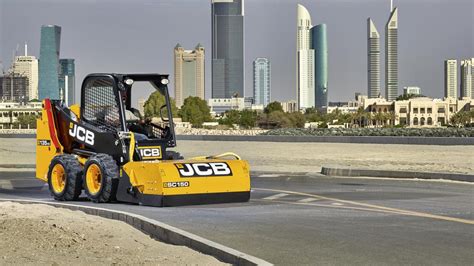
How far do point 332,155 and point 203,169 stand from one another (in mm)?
27982

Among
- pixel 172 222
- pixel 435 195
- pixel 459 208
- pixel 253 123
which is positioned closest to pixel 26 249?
pixel 172 222

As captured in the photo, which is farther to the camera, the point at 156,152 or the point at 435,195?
the point at 435,195

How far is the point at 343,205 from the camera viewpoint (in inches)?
744

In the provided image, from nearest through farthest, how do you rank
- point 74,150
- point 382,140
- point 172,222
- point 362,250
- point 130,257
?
point 130,257, point 362,250, point 172,222, point 74,150, point 382,140

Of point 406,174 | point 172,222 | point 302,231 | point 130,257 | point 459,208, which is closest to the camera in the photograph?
point 130,257

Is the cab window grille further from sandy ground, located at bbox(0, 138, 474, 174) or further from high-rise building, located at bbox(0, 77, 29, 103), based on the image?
high-rise building, located at bbox(0, 77, 29, 103)

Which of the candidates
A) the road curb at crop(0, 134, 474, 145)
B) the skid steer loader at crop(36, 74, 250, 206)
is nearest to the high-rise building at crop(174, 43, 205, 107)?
the road curb at crop(0, 134, 474, 145)

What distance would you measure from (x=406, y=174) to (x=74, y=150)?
12581 mm

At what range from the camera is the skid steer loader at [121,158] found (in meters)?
18.4

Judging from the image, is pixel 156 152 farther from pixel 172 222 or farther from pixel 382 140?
pixel 382 140

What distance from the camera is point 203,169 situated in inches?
733

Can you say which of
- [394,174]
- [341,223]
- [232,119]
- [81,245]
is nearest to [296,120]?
[232,119]

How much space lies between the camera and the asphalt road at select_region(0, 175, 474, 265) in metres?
11.9

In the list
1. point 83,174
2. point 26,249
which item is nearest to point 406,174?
point 83,174
